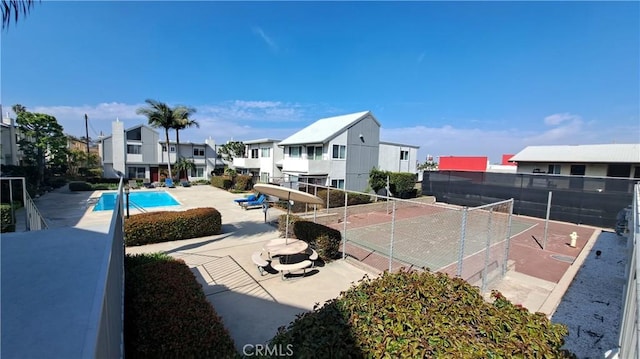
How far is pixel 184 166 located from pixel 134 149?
6.38 m

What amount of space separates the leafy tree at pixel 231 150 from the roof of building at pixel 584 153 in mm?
32168

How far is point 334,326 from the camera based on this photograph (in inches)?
103

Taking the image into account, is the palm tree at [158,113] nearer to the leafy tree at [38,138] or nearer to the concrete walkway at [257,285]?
the leafy tree at [38,138]

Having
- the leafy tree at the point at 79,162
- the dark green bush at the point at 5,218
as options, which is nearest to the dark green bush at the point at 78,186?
the leafy tree at the point at 79,162

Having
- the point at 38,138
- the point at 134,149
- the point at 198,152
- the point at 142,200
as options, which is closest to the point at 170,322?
the point at 142,200

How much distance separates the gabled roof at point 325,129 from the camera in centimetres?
2219

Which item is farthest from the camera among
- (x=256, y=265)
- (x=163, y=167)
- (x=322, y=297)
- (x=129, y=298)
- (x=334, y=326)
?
(x=163, y=167)

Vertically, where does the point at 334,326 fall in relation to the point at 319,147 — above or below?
below

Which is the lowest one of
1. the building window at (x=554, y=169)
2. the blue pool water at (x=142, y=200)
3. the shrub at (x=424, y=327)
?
the blue pool water at (x=142, y=200)

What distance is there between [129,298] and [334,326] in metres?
3.93

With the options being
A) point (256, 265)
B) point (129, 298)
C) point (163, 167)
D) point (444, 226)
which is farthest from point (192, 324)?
point (163, 167)

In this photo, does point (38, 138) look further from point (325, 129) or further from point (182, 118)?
point (325, 129)

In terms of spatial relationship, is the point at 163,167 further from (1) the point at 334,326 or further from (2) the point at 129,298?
(1) the point at 334,326

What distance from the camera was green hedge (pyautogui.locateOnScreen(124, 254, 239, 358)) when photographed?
3.37 m
